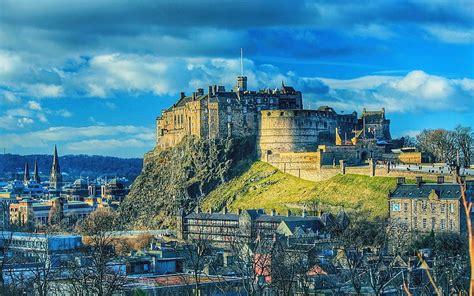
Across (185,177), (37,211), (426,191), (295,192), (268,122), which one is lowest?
(37,211)

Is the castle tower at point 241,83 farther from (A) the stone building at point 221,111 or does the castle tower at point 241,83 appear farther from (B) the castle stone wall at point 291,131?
(B) the castle stone wall at point 291,131

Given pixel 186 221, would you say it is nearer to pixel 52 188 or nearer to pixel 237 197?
pixel 237 197

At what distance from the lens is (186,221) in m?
87.5

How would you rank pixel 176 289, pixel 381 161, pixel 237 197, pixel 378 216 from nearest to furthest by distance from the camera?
1. pixel 176 289
2. pixel 378 216
3. pixel 381 161
4. pixel 237 197

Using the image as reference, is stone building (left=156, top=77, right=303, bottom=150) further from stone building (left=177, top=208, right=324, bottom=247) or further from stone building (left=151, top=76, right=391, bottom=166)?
stone building (left=177, top=208, right=324, bottom=247)

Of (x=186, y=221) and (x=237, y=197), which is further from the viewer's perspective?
(x=237, y=197)

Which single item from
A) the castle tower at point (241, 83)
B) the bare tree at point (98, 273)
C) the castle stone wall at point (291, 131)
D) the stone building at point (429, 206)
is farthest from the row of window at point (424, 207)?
the castle tower at point (241, 83)

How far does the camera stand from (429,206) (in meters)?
67.6

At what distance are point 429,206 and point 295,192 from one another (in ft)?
75.4

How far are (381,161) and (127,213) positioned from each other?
37.5 metres

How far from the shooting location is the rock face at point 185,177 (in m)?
98.8

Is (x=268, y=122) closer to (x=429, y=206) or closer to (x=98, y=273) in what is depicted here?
(x=429, y=206)

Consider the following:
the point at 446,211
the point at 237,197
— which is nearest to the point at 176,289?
the point at 446,211

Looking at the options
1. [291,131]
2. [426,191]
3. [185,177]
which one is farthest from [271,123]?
[426,191]
